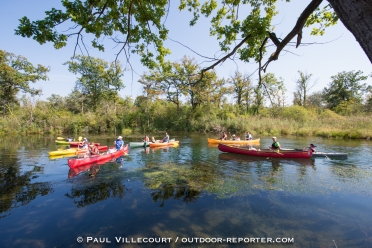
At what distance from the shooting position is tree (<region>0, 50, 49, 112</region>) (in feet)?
104

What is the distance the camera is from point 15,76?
1278 inches

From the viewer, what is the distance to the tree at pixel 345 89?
4456 cm

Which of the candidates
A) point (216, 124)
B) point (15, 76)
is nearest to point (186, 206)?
point (216, 124)

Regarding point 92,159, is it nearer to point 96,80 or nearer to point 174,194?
point 174,194

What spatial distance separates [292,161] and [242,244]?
1074 centimetres

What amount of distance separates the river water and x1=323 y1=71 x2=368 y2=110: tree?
41.9 m

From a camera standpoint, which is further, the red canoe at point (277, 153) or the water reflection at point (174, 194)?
the red canoe at point (277, 153)

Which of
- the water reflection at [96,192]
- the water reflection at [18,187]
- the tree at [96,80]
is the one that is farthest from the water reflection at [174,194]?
the tree at [96,80]

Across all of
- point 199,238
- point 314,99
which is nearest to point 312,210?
point 199,238

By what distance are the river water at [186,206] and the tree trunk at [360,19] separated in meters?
4.82

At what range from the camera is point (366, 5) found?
175cm

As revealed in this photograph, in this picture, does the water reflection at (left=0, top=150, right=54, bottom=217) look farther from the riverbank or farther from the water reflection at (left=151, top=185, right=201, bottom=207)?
the riverbank

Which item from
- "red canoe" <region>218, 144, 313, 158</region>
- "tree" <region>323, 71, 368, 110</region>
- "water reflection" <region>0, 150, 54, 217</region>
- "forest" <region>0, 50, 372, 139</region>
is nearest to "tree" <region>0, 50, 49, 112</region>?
"forest" <region>0, 50, 372, 139</region>

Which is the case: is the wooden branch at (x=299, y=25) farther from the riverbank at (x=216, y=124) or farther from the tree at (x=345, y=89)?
the tree at (x=345, y=89)
